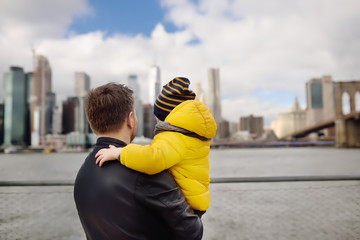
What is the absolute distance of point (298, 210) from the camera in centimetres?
716

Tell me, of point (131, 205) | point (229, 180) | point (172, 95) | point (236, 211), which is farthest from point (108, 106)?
point (236, 211)

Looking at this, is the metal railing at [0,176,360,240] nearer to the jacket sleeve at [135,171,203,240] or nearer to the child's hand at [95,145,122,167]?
the jacket sleeve at [135,171,203,240]

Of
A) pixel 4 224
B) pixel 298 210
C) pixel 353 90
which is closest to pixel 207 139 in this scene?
pixel 4 224

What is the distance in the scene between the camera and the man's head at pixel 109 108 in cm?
102

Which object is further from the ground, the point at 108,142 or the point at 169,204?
the point at 108,142

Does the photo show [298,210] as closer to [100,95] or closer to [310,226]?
→ [310,226]

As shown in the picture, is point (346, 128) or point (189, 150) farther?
point (346, 128)

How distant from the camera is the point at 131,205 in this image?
93 cm

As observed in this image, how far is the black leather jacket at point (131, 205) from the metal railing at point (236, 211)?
1309 millimetres

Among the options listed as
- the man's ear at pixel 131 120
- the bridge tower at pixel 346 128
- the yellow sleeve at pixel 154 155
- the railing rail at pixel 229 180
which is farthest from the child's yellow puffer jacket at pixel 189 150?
the bridge tower at pixel 346 128

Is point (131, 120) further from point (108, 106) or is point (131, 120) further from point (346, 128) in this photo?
point (346, 128)

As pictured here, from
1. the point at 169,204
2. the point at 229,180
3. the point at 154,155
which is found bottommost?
the point at 229,180

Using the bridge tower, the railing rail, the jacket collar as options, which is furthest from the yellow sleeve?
the bridge tower

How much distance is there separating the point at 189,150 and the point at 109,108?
1.09 feet
